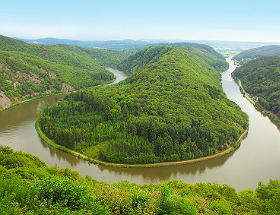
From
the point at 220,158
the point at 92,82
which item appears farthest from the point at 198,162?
the point at 92,82

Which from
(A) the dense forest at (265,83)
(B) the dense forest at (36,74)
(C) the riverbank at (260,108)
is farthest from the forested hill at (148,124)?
(B) the dense forest at (36,74)

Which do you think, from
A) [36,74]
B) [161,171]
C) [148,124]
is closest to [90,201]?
[161,171]

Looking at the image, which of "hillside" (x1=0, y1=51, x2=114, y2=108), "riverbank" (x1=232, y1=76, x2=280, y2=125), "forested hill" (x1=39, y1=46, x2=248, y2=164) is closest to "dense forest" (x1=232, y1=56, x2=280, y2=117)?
"riverbank" (x1=232, y1=76, x2=280, y2=125)

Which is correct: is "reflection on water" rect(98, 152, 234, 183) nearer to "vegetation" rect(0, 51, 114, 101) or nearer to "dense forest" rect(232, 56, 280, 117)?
"dense forest" rect(232, 56, 280, 117)

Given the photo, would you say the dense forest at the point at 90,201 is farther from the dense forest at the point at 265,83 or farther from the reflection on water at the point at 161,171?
the dense forest at the point at 265,83

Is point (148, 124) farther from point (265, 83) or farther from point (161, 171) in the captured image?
point (265, 83)

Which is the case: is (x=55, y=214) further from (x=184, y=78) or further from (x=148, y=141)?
(x=184, y=78)
